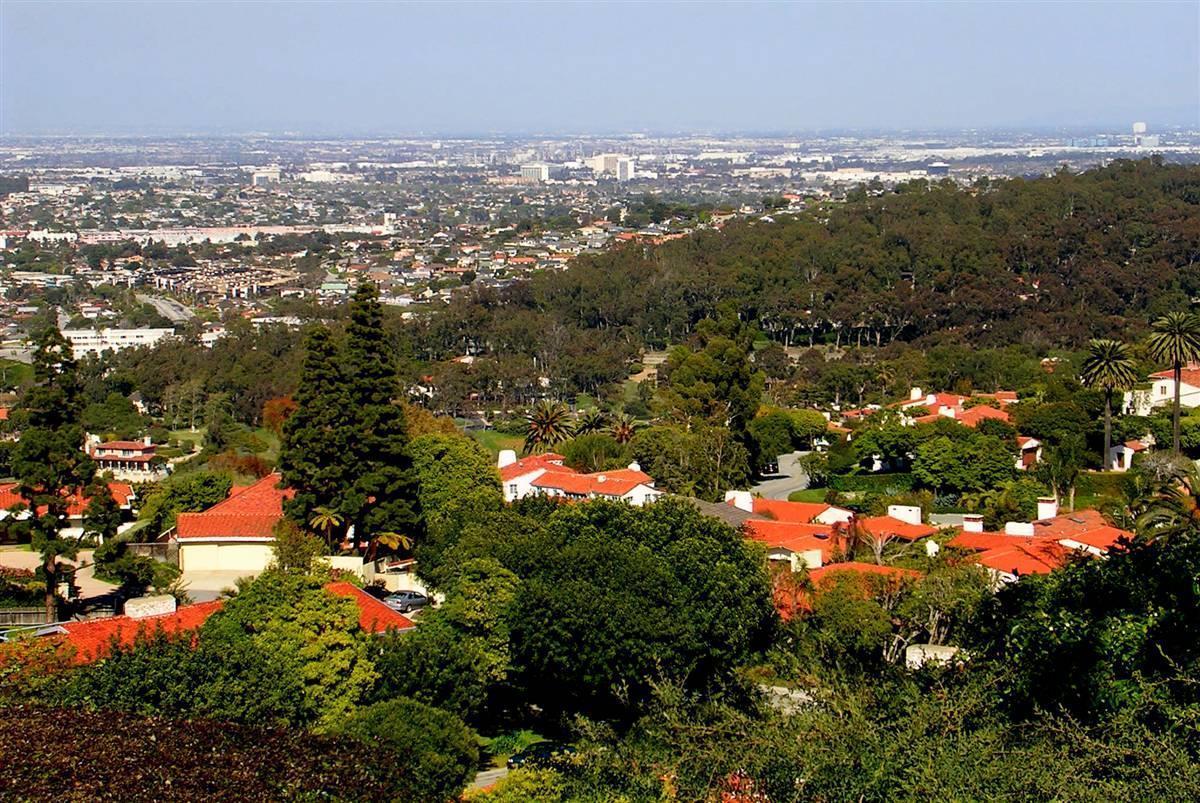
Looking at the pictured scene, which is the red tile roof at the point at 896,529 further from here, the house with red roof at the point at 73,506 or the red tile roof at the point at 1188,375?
the red tile roof at the point at 1188,375

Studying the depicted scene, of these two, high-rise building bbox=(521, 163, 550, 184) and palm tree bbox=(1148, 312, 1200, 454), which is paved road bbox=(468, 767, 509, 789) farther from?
high-rise building bbox=(521, 163, 550, 184)

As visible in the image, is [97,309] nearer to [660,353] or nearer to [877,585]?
[660,353]

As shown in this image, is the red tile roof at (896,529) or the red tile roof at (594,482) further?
the red tile roof at (594,482)

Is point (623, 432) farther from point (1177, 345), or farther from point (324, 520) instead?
point (1177, 345)

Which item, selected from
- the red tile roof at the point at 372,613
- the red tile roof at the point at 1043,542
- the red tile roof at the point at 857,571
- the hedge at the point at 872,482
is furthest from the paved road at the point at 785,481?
the red tile roof at the point at 372,613

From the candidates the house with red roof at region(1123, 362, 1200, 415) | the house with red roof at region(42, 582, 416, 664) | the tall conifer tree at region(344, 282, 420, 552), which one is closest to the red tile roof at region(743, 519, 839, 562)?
the tall conifer tree at region(344, 282, 420, 552)

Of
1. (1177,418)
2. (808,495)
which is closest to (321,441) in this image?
(808,495)
